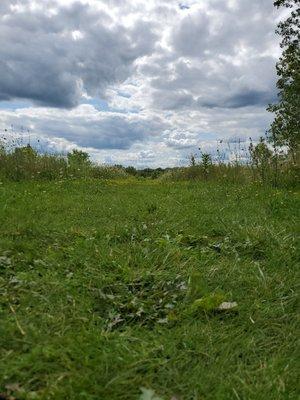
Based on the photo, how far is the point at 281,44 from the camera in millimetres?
21344

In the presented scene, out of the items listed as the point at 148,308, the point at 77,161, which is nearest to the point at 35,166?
the point at 77,161

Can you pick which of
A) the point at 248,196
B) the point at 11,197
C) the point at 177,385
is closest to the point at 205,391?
the point at 177,385

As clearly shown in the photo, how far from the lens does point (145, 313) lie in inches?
118

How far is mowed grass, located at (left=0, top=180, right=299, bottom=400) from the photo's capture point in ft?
7.09

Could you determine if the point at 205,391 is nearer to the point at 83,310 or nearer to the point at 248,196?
the point at 83,310

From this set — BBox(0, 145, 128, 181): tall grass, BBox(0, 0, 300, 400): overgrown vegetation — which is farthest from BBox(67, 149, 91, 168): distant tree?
BBox(0, 0, 300, 400): overgrown vegetation

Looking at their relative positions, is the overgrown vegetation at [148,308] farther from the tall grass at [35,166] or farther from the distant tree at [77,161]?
the distant tree at [77,161]

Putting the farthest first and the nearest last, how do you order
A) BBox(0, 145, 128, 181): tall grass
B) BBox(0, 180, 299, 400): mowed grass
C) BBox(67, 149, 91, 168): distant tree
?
BBox(67, 149, 91, 168): distant tree
BBox(0, 145, 128, 181): tall grass
BBox(0, 180, 299, 400): mowed grass

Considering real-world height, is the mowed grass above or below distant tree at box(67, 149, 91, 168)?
below

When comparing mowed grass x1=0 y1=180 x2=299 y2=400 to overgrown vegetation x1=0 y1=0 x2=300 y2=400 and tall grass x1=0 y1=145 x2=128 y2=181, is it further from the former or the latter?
tall grass x1=0 y1=145 x2=128 y2=181

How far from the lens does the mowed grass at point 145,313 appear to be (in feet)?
7.09

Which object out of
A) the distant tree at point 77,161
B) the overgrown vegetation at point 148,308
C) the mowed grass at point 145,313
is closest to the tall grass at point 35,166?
the distant tree at point 77,161

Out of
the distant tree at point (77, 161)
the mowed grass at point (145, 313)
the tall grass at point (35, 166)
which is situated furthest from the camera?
the distant tree at point (77, 161)

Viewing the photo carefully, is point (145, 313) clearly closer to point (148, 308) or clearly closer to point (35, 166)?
point (148, 308)
